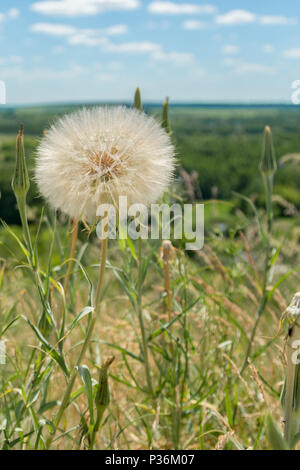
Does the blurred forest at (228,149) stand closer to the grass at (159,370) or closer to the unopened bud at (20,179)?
the grass at (159,370)

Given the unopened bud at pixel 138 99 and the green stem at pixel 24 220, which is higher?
the unopened bud at pixel 138 99

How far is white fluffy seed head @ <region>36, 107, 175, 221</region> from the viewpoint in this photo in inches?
47.9

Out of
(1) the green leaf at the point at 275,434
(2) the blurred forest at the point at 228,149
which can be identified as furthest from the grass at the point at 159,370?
(2) the blurred forest at the point at 228,149

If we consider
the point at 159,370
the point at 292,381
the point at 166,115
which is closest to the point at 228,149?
the point at 159,370

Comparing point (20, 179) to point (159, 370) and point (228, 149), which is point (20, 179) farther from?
point (228, 149)

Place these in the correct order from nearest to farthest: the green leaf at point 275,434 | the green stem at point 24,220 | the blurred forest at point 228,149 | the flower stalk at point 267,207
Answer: the green leaf at point 275,434 → the green stem at point 24,220 → the flower stalk at point 267,207 → the blurred forest at point 228,149

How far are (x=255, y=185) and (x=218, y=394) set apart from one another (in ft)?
109

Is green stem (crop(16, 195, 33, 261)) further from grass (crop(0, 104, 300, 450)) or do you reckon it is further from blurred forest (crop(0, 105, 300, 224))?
blurred forest (crop(0, 105, 300, 224))

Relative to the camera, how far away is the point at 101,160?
1235 millimetres

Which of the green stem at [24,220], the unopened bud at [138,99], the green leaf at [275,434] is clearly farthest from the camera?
the unopened bud at [138,99]

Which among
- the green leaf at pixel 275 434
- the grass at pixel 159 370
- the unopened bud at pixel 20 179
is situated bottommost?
the grass at pixel 159 370

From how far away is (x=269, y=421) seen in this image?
0.74 m

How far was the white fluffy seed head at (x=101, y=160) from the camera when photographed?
1.22m
